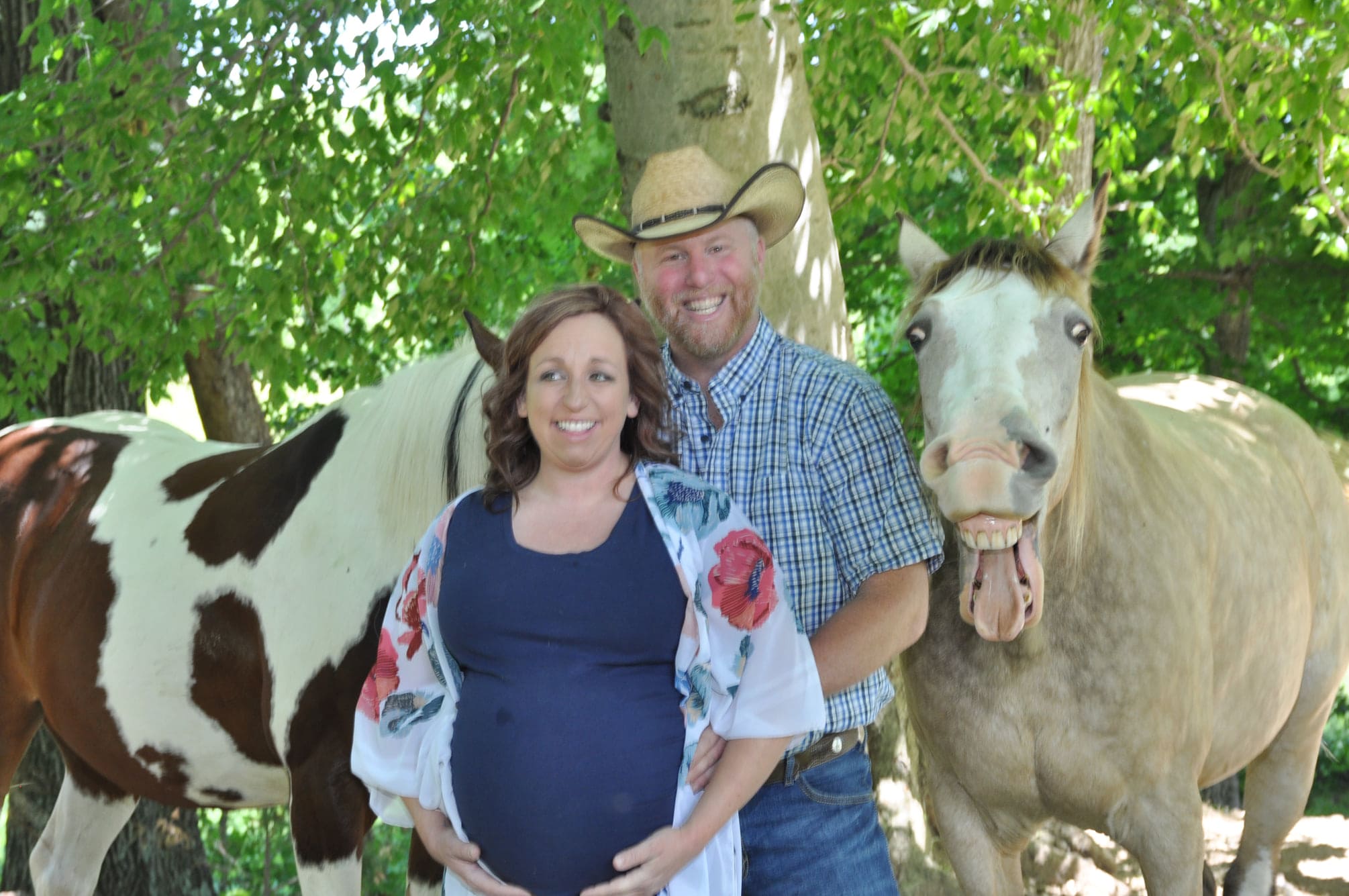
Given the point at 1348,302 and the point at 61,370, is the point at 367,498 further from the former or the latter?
the point at 1348,302

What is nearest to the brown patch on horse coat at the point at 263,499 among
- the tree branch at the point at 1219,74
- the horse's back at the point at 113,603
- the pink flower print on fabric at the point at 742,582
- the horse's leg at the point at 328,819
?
the horse's back at the point at 113,603

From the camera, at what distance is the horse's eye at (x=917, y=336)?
2367 mm

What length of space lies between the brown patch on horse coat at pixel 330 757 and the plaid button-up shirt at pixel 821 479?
1.33 m

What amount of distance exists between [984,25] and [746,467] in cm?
341

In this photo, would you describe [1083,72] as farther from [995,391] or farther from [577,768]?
[577,768]

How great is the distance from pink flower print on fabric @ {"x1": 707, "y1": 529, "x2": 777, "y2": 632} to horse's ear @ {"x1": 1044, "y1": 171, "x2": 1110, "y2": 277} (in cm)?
114

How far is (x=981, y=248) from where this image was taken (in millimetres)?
2463

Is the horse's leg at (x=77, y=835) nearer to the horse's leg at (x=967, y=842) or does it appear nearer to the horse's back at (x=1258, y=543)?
the horse's leg at (x=967, y=842)

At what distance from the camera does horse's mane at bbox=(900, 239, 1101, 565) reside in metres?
2.37

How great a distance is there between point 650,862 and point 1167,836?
1.49 m

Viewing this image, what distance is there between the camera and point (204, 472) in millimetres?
3734

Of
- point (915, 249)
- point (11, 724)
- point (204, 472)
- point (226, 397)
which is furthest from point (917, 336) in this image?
point (226, 397)

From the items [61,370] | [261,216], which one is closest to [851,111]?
[261,216]

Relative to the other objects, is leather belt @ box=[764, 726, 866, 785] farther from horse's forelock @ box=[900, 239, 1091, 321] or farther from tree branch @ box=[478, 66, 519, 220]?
tree branch @ box=[478, 66, 519, 220]
